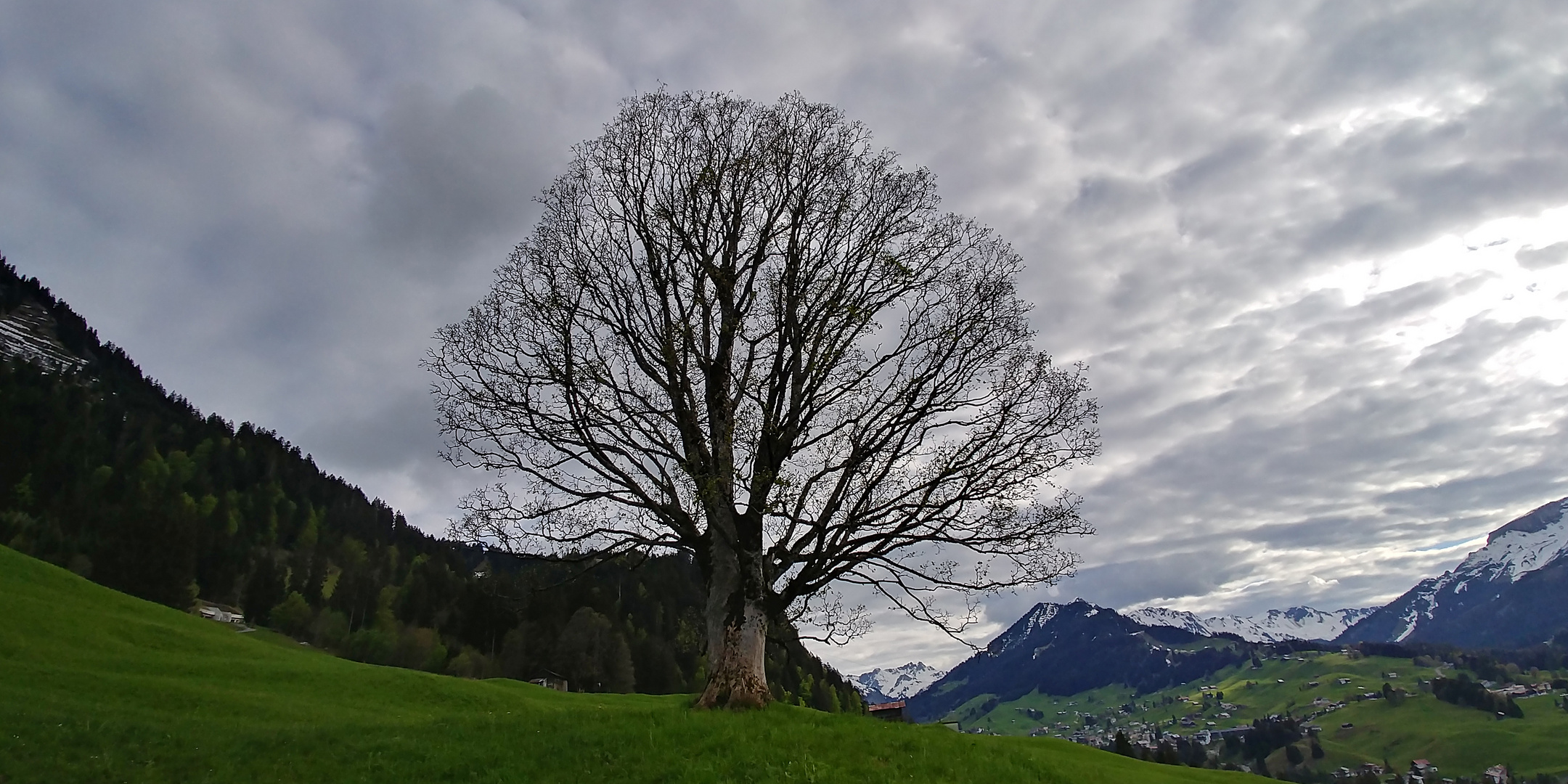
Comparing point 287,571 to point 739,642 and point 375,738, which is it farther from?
point 739,642

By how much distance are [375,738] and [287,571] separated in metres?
155

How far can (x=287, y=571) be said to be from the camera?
14812cm

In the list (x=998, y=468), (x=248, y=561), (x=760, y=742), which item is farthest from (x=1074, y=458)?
(x=248, y=561)

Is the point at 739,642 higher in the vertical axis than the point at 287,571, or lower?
lower

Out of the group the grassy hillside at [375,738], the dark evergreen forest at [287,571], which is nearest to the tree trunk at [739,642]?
the grassy hillside at [375,738]

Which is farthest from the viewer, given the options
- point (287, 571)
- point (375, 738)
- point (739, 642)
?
point (287, 571)

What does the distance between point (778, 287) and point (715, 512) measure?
17.5 ft

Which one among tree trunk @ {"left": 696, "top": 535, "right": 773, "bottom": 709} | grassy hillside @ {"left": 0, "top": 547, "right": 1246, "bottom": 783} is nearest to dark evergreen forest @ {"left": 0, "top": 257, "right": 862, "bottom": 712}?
grassy hillside @ {"left": 0, "top": 547, "right": 1246, "bottom": 783}

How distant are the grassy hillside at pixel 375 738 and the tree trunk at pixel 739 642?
0.68m

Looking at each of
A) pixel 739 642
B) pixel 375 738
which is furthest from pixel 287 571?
pixel 739 642

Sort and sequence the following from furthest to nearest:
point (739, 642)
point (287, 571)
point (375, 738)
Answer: point (287, 571), point (375, 738), point (739, 642)

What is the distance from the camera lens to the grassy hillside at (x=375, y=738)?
44.3 feet

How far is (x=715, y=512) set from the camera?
17328 millimetres

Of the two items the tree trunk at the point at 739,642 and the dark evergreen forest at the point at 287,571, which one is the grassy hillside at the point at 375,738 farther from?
the dark evergreen forest at the point at 287,571
